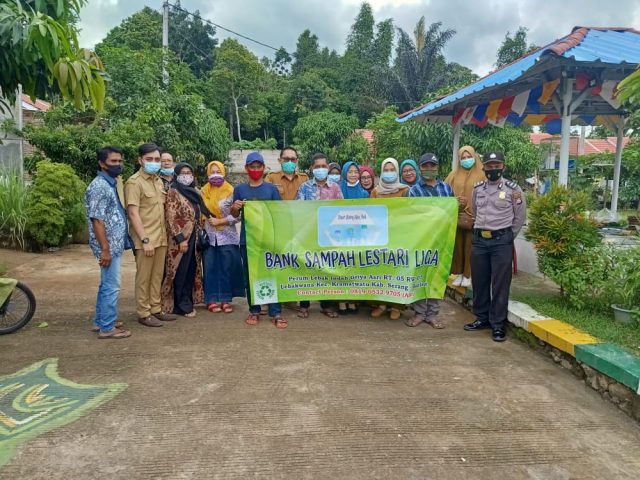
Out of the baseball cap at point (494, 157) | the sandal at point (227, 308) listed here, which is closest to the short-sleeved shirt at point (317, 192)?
the sandal at point (227, 308)

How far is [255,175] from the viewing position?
4.93m

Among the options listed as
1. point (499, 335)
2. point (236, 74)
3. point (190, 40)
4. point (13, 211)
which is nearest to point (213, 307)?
point (499, 335)

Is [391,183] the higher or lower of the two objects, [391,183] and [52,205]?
the higher

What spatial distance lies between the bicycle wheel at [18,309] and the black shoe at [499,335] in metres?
4.18

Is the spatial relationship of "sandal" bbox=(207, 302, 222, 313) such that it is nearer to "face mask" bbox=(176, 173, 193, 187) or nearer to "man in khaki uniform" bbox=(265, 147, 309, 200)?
"face mask" bbox=(176, 173, 193, 187)

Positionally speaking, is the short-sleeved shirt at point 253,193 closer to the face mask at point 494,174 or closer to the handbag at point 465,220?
the handbag at point 465,220

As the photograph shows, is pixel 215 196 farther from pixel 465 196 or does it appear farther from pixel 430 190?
pixel 465 196

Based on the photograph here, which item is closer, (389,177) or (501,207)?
(501,207)

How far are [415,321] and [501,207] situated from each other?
1350 mm

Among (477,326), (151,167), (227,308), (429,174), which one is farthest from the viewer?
(227,308)

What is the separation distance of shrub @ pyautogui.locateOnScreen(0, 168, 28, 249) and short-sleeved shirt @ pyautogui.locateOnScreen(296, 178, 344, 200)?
5.67m

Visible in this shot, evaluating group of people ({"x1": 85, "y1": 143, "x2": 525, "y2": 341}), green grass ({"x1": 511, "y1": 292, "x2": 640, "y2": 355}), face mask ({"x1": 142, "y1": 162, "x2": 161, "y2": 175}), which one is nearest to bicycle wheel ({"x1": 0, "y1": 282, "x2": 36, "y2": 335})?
group of people ({"x1": 85, "y1": 143, "x2": 525, "y2": 341})

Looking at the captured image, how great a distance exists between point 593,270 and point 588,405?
1.49 meters

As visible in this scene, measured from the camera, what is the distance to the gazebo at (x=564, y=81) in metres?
5.39
